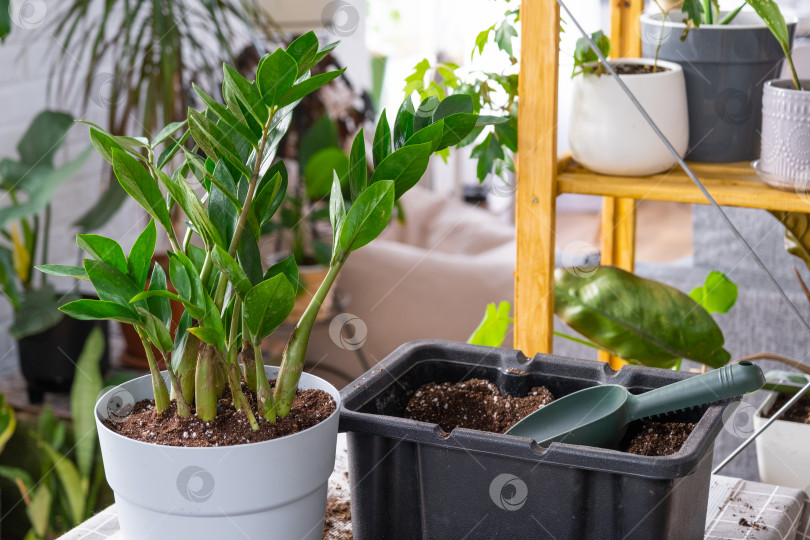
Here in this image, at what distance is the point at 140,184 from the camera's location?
588mm

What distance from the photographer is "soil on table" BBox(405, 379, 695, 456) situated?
71 centimetres

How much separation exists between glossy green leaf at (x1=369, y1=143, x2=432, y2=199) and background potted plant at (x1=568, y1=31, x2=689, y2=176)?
1.14ft

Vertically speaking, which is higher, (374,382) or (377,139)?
(377,139)

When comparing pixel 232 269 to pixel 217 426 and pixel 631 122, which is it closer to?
pixel 217 426

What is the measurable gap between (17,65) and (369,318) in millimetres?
1085

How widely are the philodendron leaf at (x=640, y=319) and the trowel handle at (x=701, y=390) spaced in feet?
1.04

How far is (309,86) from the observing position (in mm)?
559

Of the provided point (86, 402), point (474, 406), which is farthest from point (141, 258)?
point (86, 402)

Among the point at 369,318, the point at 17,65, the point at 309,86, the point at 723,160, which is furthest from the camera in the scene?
Answer: the point at 369,318

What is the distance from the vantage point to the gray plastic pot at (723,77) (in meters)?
0.89

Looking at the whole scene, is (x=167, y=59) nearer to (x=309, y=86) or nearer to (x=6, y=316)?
(x=6, y=316)

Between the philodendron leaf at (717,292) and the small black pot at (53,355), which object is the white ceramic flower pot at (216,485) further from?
the small black pot at (53,355)

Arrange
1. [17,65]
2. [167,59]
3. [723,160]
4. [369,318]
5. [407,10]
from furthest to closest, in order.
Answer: [407,10] → [369,318] → [17,65] → [167,59] → [723,160]

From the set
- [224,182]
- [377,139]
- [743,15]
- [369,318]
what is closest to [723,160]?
[743,15]
